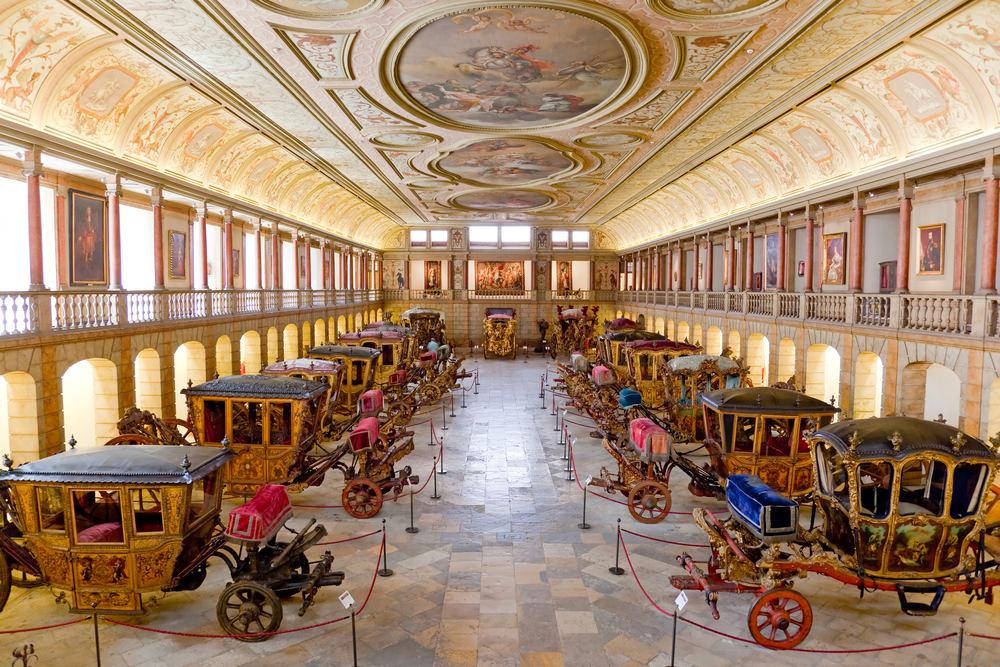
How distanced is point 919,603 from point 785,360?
11.9 m

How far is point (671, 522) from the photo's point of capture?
10.0 meters

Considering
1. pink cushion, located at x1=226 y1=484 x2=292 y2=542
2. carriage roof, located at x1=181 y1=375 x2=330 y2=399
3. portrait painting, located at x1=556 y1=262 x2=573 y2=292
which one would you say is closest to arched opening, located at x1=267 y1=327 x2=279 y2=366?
carriage roof, located at x1=181 y1=375 x2=330 y2=399

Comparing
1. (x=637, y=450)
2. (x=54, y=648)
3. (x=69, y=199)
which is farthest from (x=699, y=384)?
(x=69, y=199)

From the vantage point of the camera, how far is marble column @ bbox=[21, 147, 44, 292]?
426 inches

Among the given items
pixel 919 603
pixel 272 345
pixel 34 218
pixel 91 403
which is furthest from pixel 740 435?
pixel 272 345

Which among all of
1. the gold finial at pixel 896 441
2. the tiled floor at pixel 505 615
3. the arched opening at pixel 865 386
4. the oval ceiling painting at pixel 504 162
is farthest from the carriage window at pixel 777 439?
the oval ceiling painting at pixel 504 162

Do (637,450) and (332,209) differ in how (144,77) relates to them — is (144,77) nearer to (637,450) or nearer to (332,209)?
(637,450)

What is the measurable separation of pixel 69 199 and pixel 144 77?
11.3 ft

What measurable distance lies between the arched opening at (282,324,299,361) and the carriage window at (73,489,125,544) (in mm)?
16897

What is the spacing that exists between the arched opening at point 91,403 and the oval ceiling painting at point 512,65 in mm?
9163

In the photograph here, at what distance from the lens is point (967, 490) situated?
21.7ft

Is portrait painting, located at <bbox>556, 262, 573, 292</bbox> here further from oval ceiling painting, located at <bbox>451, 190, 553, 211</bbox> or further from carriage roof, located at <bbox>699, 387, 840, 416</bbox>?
carriage roof, located at <bbox>699, 387, 840, 416</bbox>

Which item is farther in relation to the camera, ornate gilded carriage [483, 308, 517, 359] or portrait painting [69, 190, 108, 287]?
ornate gilded carriage [483, 308, 517, 359]

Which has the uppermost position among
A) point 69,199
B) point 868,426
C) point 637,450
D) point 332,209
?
point 332,209
